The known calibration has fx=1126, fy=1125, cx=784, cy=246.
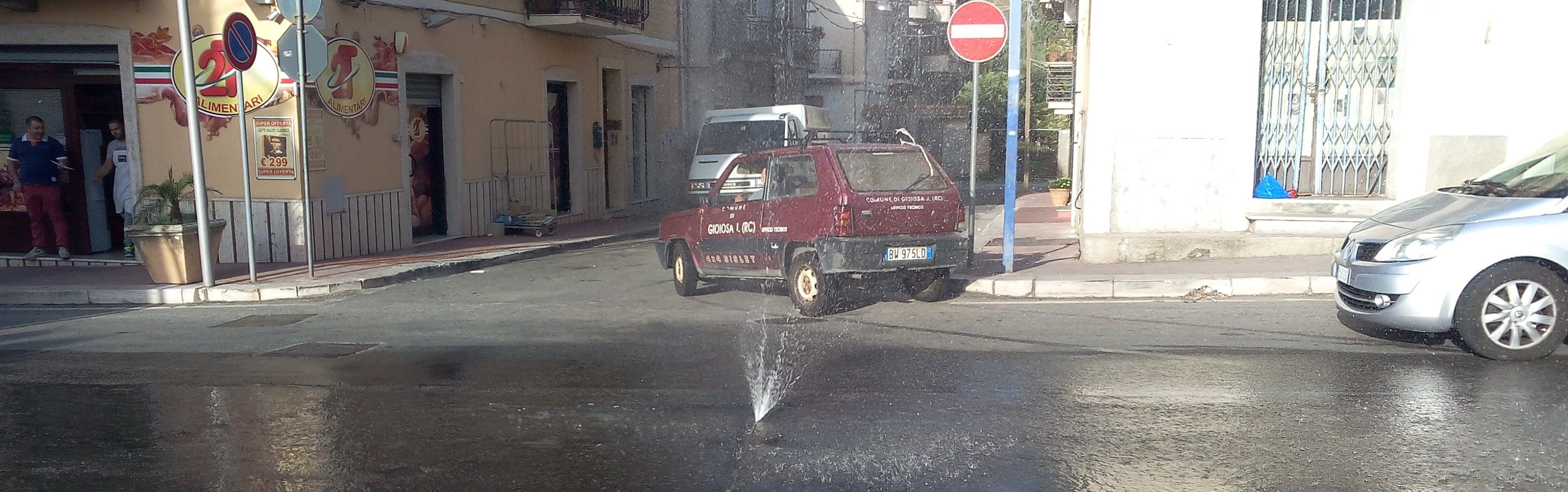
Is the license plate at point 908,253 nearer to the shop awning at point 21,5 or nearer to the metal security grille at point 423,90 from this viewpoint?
the metal security grille at point 423,90

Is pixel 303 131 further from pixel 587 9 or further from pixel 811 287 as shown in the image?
pixel 587 9

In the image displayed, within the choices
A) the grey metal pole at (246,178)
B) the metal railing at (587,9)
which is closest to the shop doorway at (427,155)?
the metal railing at (587,9)

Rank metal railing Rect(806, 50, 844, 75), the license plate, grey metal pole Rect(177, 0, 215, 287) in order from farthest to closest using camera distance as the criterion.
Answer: metal railing Rect(806, 50, 844, 75) < grey metal pole Rect(177, 0, 215, 287) < the license plate

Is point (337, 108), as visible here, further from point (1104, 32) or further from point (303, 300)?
point (1104, 32)

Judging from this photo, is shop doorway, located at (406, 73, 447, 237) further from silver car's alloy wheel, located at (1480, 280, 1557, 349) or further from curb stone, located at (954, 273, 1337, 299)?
silver car's alloy wheel, located at (1480, 280, 1557, 349)

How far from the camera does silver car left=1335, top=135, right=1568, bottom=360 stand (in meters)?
6.55

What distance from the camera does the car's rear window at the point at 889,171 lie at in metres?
9.04

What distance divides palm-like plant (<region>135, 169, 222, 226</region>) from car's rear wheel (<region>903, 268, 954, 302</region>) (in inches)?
279

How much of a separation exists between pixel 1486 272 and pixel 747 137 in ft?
44.3

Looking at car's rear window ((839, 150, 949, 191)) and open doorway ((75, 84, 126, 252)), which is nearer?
car's rear window ((839, 150, 949, 191))

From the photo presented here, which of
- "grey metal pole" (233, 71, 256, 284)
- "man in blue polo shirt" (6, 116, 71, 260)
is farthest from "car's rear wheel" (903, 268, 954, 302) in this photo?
"man in blue polo shirt" (6, 116, 71, 260)

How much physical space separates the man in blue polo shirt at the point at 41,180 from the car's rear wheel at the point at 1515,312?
45.3 ft

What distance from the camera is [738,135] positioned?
19188 mm

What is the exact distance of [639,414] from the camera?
18.9 feet
